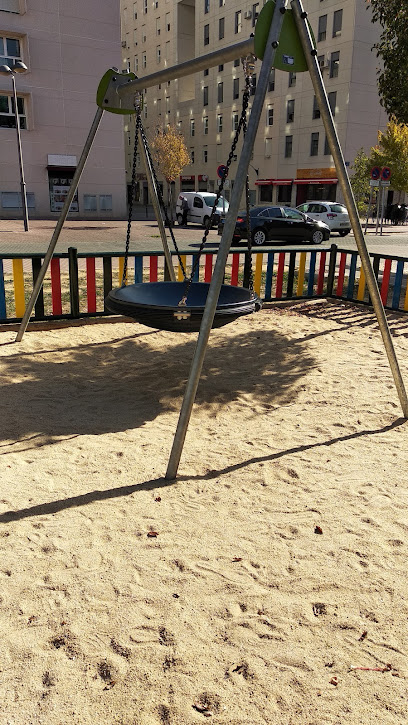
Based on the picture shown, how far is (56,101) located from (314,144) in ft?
61.1

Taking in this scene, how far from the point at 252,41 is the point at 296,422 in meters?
2.80

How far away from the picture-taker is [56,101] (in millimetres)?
32250

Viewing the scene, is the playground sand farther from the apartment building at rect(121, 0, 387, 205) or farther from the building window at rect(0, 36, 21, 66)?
the apartment building at rect(121, 0, 387, 205)

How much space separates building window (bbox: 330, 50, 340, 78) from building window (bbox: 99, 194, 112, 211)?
59.7 feet

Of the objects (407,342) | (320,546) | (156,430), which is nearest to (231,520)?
(320,546)

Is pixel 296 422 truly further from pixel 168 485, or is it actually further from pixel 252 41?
pixel 252 41

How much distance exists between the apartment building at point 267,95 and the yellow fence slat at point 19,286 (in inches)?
1176

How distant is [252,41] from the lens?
3855mm

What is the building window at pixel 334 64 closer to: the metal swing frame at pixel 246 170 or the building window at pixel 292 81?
the building window at pixel 292 81

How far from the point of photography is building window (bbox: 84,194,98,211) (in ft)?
113

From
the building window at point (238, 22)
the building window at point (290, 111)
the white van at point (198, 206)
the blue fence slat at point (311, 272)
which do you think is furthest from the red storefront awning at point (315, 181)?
the blue fence slat at point (311, 272)

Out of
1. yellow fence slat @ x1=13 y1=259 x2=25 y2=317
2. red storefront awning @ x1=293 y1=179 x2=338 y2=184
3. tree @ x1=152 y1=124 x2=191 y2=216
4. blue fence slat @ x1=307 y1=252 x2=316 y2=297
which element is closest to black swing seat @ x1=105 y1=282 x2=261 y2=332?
yellow fence slat @ x1=13 y1=259 x2=25 y2=317

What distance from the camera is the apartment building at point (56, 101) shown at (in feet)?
101

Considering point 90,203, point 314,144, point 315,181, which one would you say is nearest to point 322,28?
point 314,144
